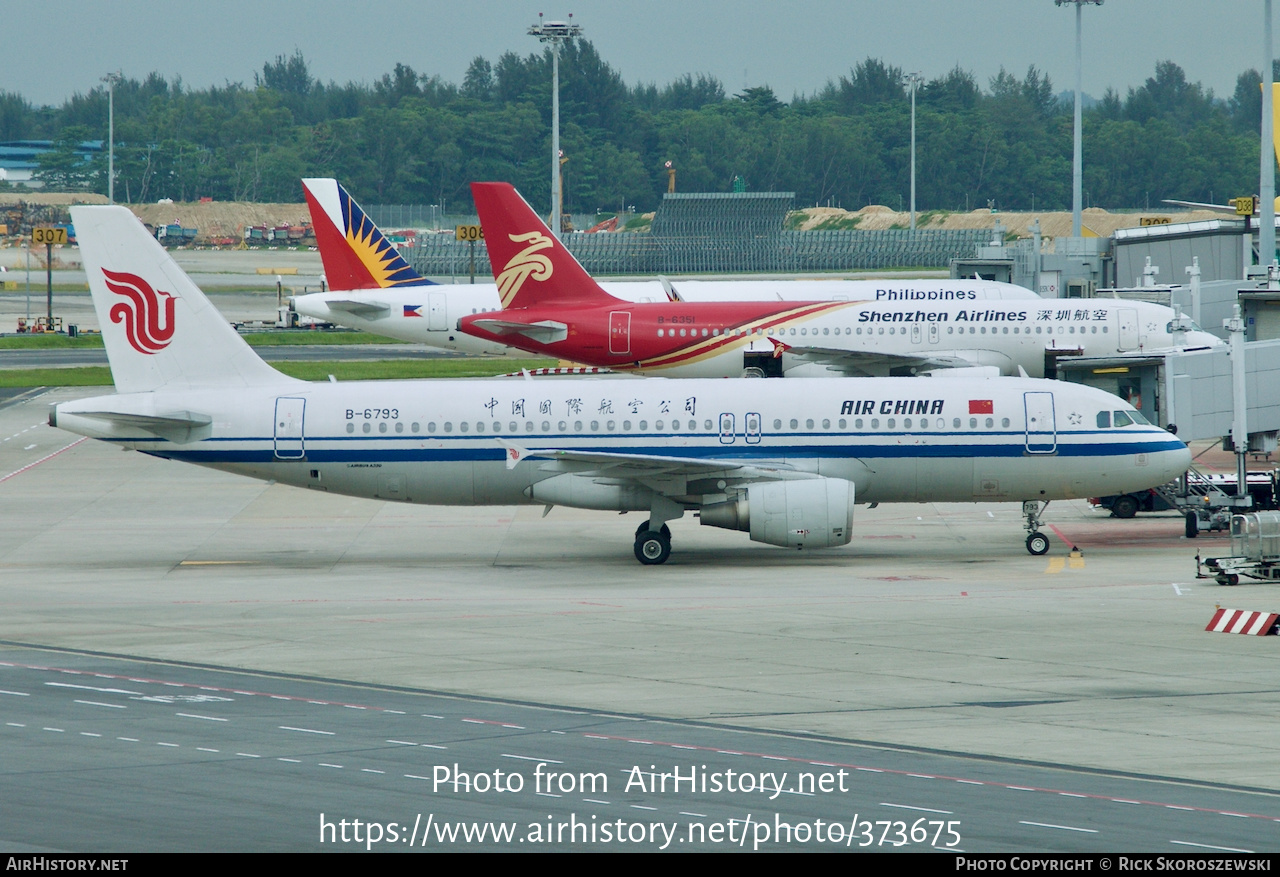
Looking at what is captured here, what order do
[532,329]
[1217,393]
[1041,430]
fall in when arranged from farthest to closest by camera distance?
[532,329] → [1217,393] → [1041,430]

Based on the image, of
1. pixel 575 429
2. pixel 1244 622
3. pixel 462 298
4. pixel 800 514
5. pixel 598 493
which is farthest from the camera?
pixel 462 298

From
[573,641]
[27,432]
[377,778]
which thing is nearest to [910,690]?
[573,641]

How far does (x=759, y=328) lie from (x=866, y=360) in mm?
4582

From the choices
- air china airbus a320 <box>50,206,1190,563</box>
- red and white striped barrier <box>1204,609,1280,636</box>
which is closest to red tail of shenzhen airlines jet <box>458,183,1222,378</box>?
air china airbus a320 <box>50,206,1190,563</box>

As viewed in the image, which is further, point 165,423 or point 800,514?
point 165,423

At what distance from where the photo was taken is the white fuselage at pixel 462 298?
6606cm

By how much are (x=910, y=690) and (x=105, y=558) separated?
22202 mm

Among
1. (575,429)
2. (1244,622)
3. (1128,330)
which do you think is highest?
(1128,330)

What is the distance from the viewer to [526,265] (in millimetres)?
57562

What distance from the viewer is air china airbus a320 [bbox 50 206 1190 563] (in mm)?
36188

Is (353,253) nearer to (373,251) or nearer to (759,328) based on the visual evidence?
(373,251)

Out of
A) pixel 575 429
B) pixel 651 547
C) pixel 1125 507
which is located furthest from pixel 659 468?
pixel 1125 507

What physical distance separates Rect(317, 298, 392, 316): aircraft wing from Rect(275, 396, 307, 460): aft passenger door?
108 feet
